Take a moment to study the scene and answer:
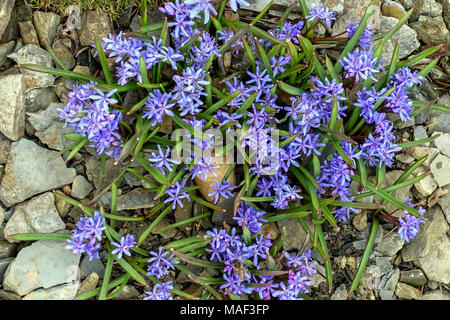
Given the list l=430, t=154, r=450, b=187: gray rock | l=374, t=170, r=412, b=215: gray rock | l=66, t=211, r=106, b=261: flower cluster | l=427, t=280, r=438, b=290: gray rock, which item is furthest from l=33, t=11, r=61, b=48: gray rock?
l=427, t=280, r=438, b=290: gray rock

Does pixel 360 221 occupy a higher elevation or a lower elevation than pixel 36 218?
lower

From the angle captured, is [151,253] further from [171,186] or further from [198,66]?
[198,66]

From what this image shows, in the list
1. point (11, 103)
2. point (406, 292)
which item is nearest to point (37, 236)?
point (11, 103)

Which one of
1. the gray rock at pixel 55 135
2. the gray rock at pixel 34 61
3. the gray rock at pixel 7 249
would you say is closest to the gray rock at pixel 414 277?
the gray rock at pixel 55 135

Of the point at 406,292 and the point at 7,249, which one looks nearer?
the point at 7,249

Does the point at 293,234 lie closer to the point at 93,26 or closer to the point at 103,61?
the point at 103,61

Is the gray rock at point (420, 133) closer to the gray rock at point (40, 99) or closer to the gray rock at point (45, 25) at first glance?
the gray rock at point (40, 99)
